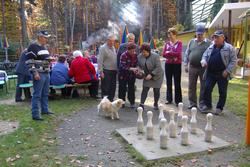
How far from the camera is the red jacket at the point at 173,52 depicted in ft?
24.1

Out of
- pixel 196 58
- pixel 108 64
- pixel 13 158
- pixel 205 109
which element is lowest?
pixel 13 158

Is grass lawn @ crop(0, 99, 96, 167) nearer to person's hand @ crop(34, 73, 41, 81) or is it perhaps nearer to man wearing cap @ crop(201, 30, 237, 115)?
person's hand @ crop(34, 73, 41, 81)

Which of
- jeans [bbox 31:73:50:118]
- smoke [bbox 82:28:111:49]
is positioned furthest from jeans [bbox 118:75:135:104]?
smoke [bbox 82:28:111:49]

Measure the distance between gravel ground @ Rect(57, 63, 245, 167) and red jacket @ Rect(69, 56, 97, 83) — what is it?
1.44m

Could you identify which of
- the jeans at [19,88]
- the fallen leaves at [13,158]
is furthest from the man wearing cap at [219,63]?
→ the jeans at [19,88]

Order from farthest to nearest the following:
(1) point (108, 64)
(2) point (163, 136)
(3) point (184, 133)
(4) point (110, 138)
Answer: (1) point (108, 64) → (4) point (110, 138) → (3) point (184, 133) → (2) point (163, 136)

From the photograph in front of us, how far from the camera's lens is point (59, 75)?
8.88 metres

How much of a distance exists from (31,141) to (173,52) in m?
3.91

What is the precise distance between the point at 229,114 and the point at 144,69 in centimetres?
219

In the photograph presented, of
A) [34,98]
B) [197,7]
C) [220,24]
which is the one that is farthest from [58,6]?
[34,98]

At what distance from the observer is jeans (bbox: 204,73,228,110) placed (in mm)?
6766

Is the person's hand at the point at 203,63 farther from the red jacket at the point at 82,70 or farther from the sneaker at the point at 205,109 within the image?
the red jacket at the point at 82,70

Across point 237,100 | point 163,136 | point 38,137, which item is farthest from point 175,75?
point 38,137

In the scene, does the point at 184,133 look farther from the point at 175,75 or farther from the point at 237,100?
the point at 237,100
